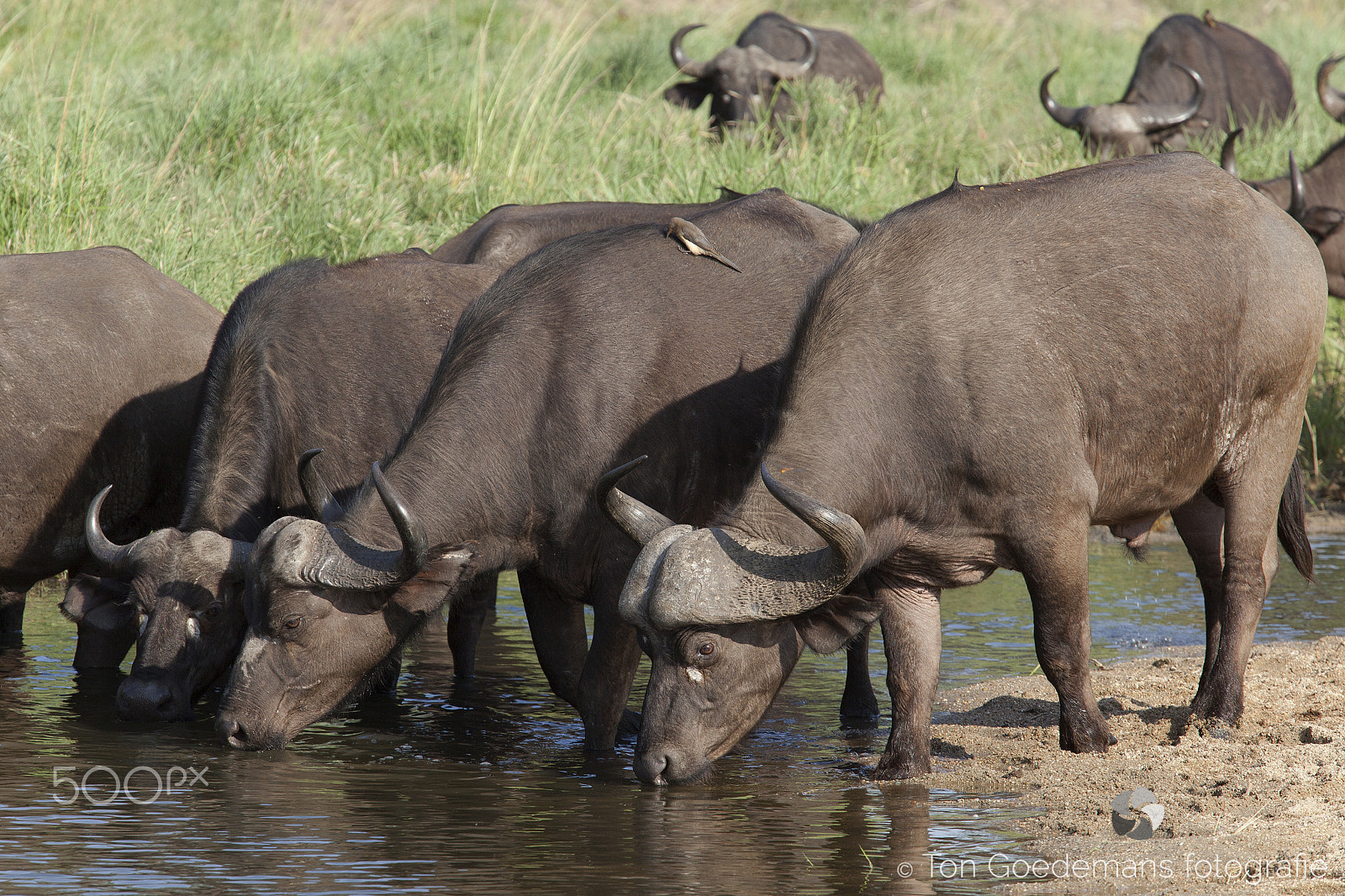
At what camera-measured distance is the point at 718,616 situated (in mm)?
5012

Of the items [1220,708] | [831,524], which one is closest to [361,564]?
[831,524]

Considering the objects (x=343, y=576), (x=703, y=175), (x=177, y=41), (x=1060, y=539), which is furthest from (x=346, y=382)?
(x=177, y=41)

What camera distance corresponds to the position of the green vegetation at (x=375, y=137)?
11.3 m

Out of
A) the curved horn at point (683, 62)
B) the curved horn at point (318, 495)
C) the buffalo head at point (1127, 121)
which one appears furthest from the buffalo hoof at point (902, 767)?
the curved horn at point (683, 62)

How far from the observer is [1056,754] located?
5742 millimetres

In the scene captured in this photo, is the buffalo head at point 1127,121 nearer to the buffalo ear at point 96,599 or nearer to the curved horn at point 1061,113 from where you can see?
the curved horn at point 1061,113

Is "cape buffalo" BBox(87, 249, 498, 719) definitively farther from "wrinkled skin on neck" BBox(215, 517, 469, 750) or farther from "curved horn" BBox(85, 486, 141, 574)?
"wrinkled skin on neck" BBox(215, 517, 469, 750)

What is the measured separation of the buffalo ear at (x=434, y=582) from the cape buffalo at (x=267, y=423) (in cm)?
86

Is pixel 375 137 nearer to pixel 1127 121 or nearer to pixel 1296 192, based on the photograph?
pixel 1127 121

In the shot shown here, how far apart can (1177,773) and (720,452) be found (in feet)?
6.78

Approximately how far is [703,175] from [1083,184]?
7.34m

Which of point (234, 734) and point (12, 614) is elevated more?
point (234, 734)

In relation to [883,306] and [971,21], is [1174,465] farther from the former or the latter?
[971,21]

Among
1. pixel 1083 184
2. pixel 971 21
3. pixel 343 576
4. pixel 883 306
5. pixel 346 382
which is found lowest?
pixel 343 576
